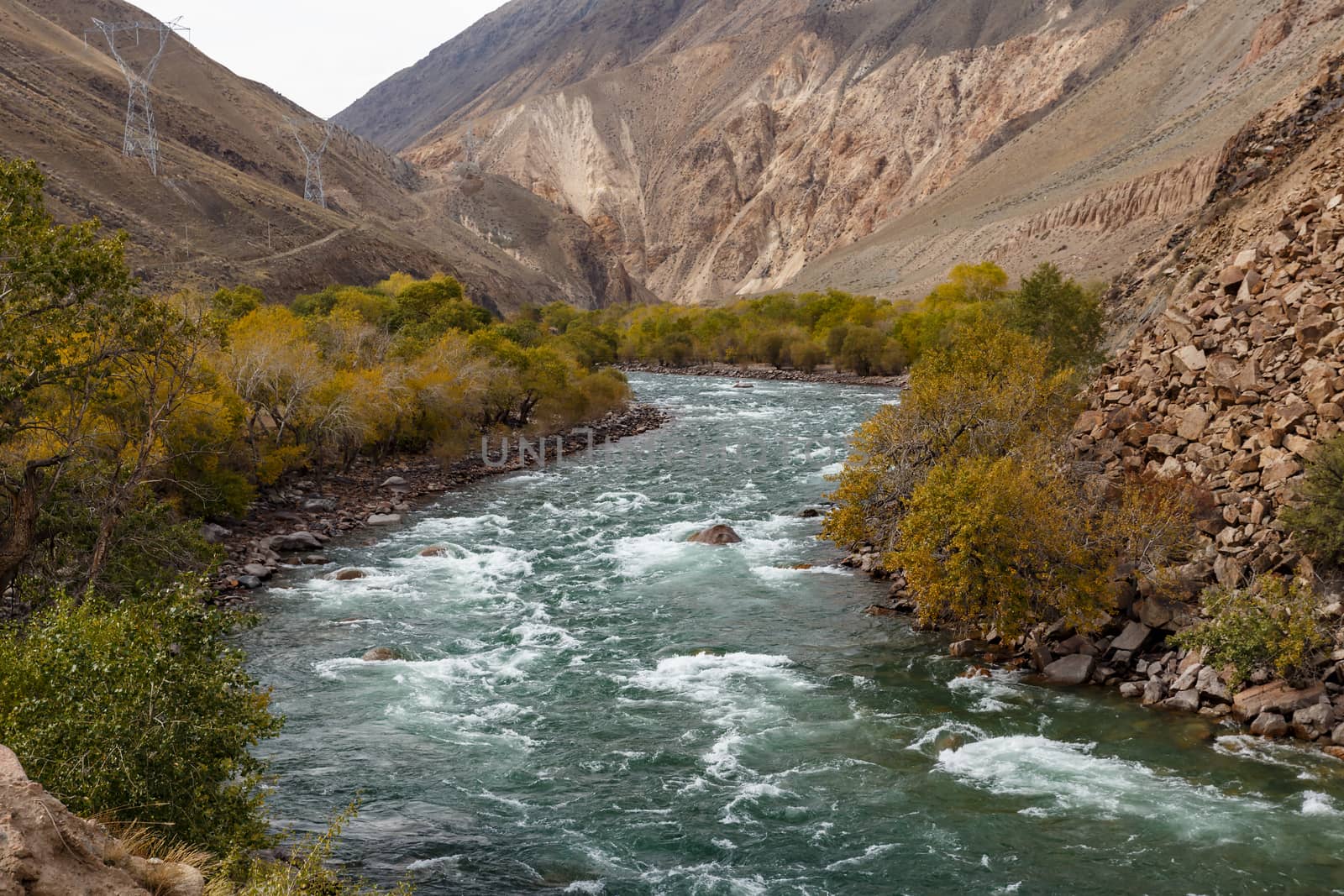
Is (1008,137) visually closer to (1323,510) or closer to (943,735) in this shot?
(1323,510)

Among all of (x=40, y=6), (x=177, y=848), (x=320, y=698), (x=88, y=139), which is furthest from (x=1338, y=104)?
(x=40, y=6)

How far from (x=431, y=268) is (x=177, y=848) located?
360ft

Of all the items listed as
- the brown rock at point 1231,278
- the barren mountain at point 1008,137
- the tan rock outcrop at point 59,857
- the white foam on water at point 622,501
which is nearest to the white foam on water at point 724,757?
the tan rock outcrop at point 59,857

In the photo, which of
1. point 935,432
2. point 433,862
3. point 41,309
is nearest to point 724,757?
point 433,862

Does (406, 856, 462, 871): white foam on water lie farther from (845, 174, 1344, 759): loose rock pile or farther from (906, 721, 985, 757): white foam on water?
(845, 174, 1344, 759): loose rock pile

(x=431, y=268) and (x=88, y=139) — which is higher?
(x=88, y=139)

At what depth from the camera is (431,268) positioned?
374 ft

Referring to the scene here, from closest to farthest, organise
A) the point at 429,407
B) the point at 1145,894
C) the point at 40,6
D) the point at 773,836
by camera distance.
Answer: the point at 1145,894, the point at 773,836, the point at 429,407, the point at 40,6

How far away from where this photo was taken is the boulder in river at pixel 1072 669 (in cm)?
1852

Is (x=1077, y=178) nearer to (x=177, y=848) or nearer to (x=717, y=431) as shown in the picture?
(x=717, y=431)

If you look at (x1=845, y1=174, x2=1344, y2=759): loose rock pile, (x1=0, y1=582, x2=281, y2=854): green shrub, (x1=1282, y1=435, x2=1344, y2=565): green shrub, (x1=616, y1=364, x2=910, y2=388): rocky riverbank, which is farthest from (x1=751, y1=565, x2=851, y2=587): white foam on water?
(x1=616, y1=364, x2=910, y2=388): rocky riverbank

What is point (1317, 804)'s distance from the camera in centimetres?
1384

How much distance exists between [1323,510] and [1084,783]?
671cm

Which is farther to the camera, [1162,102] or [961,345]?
[1162,102]
